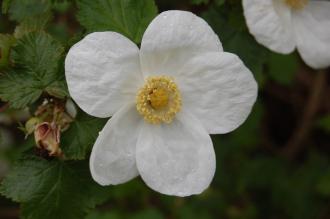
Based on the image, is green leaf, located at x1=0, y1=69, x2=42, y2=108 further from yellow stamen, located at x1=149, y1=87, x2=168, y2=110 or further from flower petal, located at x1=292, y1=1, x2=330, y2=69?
flower petal, located at x1=292, y1=1, x2=330, y2=69

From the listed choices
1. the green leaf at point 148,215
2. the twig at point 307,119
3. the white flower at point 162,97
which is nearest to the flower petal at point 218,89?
the white flower at point 162,97

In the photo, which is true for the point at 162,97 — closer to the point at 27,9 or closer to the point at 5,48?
the point at 5,48

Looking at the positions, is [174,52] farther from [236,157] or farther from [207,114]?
[236,157]

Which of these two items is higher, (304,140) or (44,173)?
(44,173)

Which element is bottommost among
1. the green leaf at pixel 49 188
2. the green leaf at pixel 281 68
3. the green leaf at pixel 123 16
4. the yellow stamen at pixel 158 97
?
the green leaf at pixel 281 68

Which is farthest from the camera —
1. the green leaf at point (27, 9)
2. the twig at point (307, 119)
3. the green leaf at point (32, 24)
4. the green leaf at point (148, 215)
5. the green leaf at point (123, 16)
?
the twig at point (307, 119)

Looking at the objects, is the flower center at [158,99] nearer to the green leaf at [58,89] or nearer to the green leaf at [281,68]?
the green leaf at [58,89]

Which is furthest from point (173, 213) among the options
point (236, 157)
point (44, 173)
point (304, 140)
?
point (44, 173)
